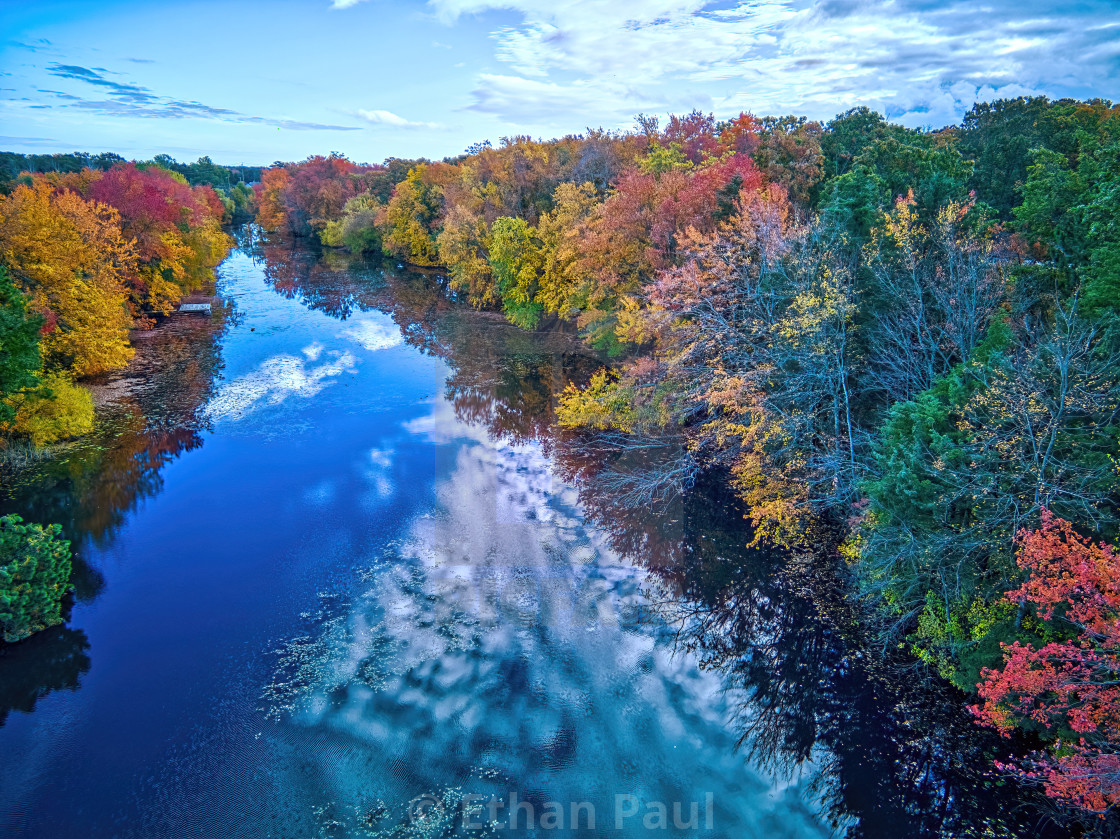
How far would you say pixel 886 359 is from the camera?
1938 cm

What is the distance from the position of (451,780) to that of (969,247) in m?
21.2

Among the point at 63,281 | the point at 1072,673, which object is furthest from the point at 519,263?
the point at 1072,673

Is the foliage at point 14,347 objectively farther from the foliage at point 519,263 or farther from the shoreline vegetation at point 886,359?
the foliage at point 519,263

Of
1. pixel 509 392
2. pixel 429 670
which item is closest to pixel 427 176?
pixel 509 392

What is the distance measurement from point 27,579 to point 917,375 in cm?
2698

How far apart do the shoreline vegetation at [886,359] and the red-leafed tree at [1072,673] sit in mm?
89

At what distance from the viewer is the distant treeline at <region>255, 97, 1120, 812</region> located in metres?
12.1

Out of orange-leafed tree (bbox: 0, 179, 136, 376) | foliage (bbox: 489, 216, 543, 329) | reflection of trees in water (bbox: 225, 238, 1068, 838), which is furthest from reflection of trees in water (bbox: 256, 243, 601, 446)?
orange-leafed tree (bbox: 0, 179, 136, 376)

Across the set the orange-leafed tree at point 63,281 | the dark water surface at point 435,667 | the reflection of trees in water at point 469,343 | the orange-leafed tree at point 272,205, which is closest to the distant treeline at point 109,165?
the orange-leafed tree at point 272,205

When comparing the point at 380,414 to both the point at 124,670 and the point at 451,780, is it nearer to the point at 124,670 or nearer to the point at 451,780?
the point at 124,670

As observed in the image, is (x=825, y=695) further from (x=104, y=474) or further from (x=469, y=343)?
(x=469, y=343)

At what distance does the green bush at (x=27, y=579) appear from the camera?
15.6m

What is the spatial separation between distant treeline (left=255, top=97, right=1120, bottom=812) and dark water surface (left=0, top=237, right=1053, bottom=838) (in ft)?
7.60

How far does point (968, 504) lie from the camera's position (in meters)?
14.0
